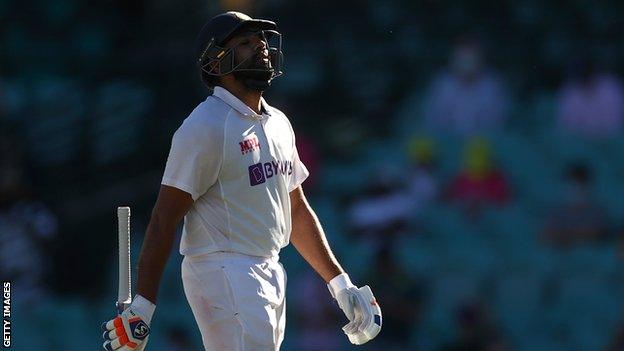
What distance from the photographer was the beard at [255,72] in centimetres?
485

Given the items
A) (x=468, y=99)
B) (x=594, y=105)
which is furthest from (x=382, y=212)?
(x=594, y=105)

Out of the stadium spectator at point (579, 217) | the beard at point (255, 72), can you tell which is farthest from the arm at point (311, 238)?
the stadium spectator at point (579, 217)

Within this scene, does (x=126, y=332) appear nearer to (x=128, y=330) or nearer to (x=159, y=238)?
(x=128, y=330)

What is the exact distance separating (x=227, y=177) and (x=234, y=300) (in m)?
0.42

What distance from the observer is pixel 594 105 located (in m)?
10.6

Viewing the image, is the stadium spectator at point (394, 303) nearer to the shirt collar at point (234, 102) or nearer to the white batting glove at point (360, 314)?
the white batting glove at point (360, 314)

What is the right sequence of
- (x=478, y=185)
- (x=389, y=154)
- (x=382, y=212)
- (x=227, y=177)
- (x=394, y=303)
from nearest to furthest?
(x=227, y=177) < (x=394, y=303) < (x=382, y=212) < (x=478, y=185) < (x=389, y=154)

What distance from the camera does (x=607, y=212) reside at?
9875mm

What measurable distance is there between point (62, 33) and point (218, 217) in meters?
8.32

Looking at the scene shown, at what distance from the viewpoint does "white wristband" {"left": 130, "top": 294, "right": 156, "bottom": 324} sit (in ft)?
15.0

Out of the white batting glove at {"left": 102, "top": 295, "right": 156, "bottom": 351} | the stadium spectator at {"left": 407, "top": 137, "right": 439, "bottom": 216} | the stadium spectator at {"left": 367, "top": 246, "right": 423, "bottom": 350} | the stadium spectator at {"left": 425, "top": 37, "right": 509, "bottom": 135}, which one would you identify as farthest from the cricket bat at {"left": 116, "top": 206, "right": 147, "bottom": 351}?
the stadium spectator at {"left": 425, "top": 37, "right": 509, "bottom": 135}

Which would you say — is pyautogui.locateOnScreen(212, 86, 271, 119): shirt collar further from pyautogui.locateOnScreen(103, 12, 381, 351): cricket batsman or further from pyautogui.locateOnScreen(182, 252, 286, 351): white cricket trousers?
pyautogui.locateOnScreen(182, 252, 286, 351): white cricket trousers

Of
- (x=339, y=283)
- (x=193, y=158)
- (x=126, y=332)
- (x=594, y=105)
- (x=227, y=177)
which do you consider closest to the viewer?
(x=126, y=332)

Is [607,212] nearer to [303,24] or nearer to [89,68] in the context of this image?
[303,24]
